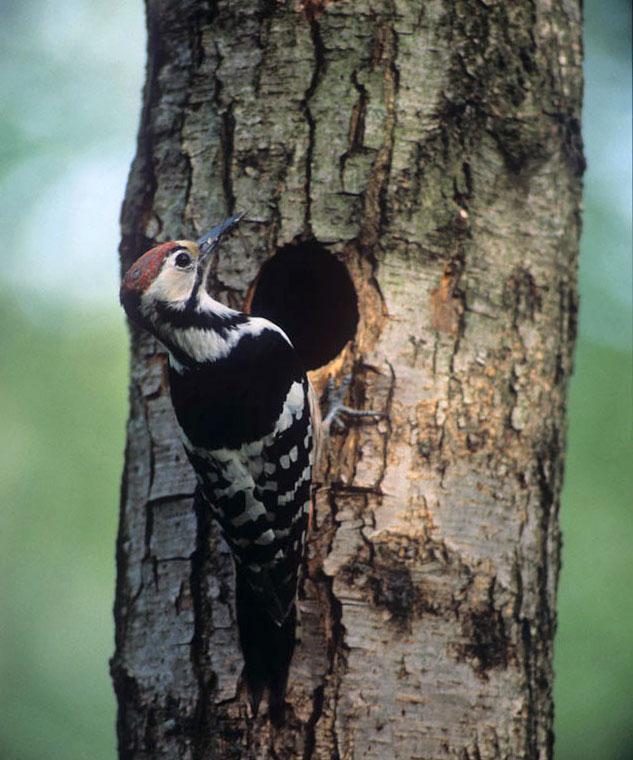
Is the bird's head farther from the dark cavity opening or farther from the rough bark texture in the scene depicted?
the dark cavity opening

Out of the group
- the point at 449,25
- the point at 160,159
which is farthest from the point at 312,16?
the point at 160,159

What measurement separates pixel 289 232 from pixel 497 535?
1230 millimetres

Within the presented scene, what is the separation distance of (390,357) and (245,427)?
0.60 meters

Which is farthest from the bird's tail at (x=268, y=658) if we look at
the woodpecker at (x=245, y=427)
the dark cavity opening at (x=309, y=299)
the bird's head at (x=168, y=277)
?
the bird's head at (x=168, y=277)

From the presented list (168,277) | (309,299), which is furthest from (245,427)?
(309,299)

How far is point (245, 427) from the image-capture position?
363cm

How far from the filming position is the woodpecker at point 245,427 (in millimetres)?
3102

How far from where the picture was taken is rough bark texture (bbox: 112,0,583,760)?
3.10 metres

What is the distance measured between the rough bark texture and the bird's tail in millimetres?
47

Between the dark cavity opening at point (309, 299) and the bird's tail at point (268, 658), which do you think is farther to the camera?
the dark cavity opening at point (309, 299)

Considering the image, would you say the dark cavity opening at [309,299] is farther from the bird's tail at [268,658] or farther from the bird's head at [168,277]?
the bird's tail at [268,658]

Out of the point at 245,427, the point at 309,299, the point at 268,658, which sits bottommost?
the point at 268,658

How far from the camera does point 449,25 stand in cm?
361

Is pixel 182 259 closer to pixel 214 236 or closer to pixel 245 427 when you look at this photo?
pixel 214 236
